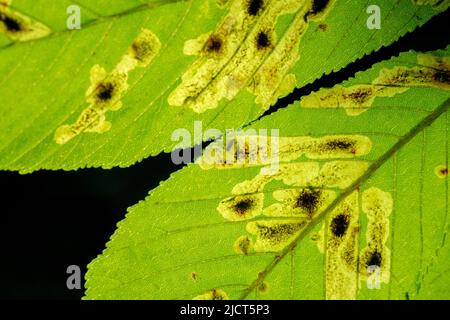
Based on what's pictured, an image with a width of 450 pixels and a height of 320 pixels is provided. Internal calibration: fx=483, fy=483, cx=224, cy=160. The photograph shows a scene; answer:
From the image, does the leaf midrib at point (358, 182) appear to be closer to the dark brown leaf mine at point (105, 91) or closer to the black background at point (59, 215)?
the dark brown leaf mine at point (105, 91)

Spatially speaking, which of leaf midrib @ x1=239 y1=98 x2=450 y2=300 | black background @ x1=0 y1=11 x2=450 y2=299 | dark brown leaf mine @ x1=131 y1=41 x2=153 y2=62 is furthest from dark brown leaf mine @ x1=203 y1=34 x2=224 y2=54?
black background @ x1=0 y1=11 x2=450 y2=299

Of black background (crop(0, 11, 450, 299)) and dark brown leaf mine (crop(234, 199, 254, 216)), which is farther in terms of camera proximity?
black background (crop(0, 11, 450, 299))

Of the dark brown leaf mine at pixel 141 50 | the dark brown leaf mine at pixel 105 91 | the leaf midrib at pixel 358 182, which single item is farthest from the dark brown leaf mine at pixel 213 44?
the leaf midrib at pixel 358 182

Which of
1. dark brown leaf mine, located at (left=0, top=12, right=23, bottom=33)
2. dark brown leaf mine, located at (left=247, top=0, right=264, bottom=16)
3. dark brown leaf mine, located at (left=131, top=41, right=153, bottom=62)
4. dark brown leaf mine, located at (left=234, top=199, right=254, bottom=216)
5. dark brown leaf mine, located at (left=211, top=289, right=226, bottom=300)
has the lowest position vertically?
dark brown leaf mine, located at (left=211, top=289, right=226, bottom=300)

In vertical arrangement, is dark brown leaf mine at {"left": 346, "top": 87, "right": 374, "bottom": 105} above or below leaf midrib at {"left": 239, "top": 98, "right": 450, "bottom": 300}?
above

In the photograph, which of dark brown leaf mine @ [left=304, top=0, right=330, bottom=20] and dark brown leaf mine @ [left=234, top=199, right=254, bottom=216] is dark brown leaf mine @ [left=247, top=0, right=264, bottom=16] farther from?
dark brown leaf mine @ [left=234, top=199, right=254, bottom=216]

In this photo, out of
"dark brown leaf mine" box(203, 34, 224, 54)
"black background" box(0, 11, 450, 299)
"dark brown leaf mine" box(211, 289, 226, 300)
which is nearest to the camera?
"dark brown leaf mine" box(203, 34, 224, 54)
